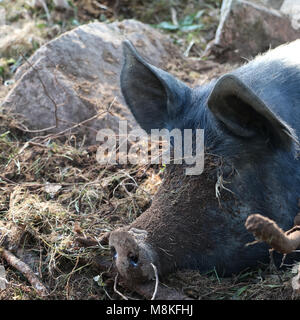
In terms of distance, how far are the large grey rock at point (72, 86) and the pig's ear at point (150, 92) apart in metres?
1.07

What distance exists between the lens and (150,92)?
11.4 feet

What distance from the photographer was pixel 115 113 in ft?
16.3

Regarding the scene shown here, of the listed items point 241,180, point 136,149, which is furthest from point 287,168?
point 136,149

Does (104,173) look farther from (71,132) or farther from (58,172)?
(71,132)

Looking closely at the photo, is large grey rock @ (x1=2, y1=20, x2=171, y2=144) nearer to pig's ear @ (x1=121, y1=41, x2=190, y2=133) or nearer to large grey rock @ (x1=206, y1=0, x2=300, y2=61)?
pig's ear @ (x1=121, y1=41, x2=190, y2=133)

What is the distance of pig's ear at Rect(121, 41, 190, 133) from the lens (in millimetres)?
3201

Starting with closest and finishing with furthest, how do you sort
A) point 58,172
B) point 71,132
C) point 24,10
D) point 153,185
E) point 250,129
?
point 250,129 < point 153,185 < point 58,172 < point 71,132 < point 24,10

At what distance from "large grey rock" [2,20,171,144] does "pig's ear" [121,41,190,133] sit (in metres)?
1.07

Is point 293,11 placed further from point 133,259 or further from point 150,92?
point 133,259

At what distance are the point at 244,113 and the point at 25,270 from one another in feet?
5.19

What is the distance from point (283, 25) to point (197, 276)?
4095 mm

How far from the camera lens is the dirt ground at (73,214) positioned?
9.62ft

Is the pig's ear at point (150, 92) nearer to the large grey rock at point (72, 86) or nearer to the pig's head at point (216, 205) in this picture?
the pig's head at point (216, 205)

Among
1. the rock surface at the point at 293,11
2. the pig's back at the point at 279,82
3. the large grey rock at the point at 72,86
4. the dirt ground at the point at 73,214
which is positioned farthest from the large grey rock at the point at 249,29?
the pig's back at the point at 279,82
